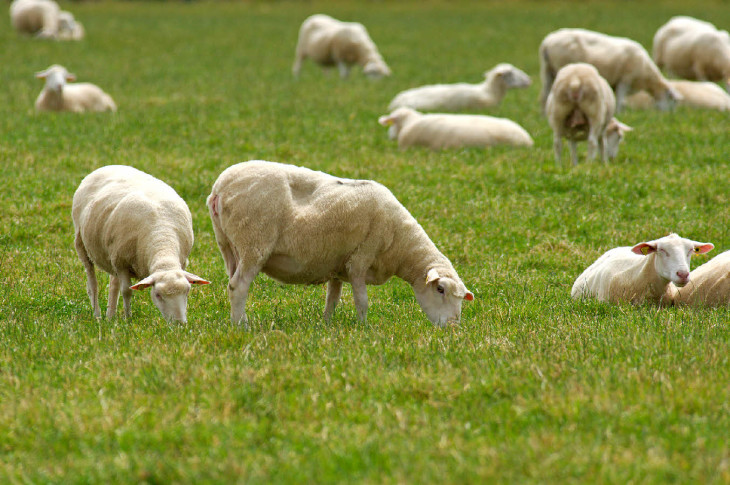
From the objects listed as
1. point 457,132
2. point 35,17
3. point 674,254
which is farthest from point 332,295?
point 35,17

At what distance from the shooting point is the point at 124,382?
516 cm

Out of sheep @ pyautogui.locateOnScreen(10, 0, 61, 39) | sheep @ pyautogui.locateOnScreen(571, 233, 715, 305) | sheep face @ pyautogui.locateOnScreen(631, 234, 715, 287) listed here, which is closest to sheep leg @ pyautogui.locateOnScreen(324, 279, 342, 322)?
sheep @ pyautogui.locateOnScreen(571, 233, 715, 305)

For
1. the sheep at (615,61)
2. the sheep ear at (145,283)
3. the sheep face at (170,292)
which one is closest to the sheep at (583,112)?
the sheep at (615,61)

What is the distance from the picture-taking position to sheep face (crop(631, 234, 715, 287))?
734 centimetres

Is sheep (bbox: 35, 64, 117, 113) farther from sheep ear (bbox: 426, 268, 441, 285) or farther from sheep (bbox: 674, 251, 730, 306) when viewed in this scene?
sheep (bbox: 674, 251, 730, 306)

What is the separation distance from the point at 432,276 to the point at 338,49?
18545mm

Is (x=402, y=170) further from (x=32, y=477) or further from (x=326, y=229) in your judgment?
(x=32, y=477)

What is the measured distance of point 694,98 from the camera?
17.7 meters

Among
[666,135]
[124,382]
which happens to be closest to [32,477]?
[124,382]

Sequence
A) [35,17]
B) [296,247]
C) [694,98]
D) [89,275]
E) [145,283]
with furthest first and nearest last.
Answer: [35,17] < [694,98] < [89,275] < [296,247] < [145,283]

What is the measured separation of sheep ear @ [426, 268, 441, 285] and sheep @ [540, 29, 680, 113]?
1092cm

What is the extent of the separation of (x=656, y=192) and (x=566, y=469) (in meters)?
8.48

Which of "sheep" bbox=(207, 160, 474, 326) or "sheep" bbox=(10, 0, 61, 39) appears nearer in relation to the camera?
"sheep" bbox=(207, 160, 474, 326)

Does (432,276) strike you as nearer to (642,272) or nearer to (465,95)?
(642,272)
